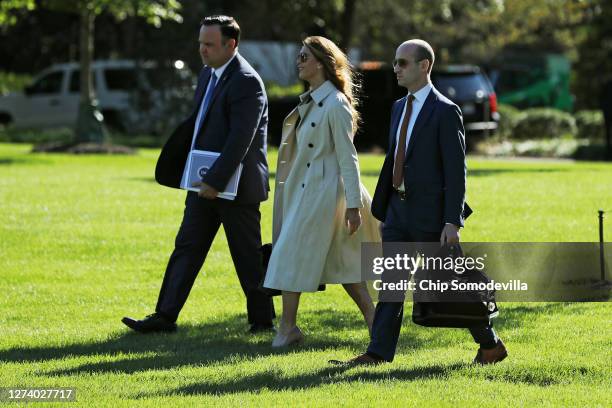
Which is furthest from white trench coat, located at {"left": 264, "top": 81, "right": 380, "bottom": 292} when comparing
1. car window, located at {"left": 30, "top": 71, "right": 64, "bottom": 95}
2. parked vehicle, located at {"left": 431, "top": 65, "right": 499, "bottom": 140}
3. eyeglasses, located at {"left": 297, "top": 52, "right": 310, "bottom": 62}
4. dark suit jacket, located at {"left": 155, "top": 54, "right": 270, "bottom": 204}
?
car window, located at {"left": 30, "top": 71, "right": 64, "bottom": 95}

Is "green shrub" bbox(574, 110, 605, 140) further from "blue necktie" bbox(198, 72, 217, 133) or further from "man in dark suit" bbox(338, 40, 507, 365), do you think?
"man in dark suit" bbox(338, 40, 507, 365)

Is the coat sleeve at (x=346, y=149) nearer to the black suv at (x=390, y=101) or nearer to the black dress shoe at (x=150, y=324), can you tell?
the black dress shoe at (x=150, y=324)

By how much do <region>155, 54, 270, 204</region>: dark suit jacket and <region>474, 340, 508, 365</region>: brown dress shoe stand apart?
194cm

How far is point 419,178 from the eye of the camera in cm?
688

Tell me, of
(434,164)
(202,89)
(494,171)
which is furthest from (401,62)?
(494,171)

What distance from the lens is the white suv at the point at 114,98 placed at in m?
30.9

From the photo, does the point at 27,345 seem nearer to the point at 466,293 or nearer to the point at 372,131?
the point at 466,293

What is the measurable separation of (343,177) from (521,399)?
187 centimetres

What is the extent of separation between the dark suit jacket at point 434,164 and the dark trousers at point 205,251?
177cm

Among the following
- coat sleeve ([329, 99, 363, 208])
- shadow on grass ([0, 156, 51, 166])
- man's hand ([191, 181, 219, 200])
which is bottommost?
shadow on grass ([0, 156, 51, 166])

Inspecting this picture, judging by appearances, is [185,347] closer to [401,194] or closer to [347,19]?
[401,194]

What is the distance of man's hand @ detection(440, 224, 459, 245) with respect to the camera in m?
6.69

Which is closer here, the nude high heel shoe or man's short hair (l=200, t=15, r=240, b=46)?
the nude high heel shoe

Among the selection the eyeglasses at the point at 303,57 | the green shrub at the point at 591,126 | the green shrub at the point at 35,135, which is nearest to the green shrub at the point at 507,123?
the green shrub at the point at 591,126
